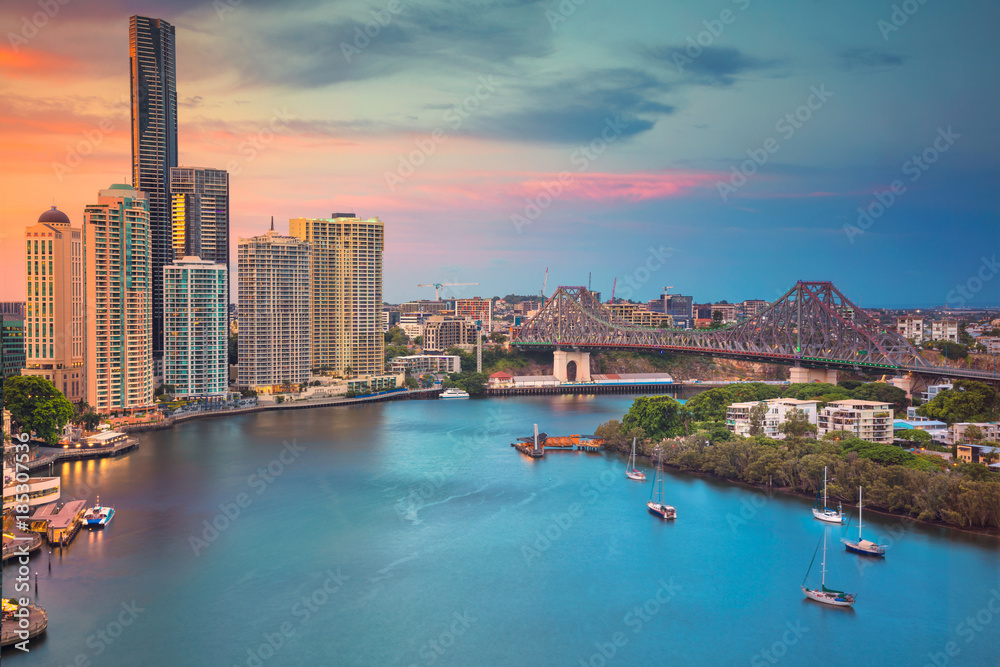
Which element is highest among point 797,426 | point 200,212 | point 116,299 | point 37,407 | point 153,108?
point 153,108

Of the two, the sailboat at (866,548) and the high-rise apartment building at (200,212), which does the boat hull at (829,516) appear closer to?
the sailboat at (866,548)

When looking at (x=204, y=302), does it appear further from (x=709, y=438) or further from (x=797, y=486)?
(x=797, y=486)

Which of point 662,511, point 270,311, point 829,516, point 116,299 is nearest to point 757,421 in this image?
point 829,516

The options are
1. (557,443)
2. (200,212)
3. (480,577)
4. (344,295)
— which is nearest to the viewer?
(480,577)

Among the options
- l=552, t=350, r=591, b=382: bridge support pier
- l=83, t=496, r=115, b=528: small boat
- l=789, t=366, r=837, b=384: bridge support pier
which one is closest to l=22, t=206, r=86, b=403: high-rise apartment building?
l=83, t=496, r=115, b=528: small boat

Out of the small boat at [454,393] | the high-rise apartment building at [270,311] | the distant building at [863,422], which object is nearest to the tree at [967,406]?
the distant building at [863,422]

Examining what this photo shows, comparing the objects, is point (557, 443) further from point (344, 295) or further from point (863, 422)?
point (344, 295)
